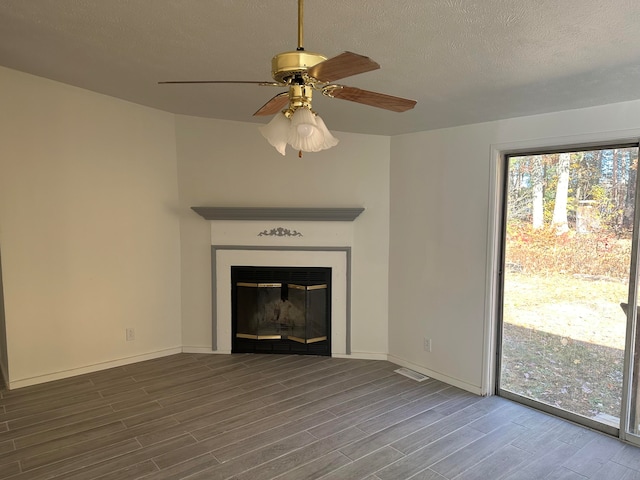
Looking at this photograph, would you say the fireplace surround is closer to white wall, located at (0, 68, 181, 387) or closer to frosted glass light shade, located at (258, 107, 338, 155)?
white wall, located at (0, 68, 181, 387)

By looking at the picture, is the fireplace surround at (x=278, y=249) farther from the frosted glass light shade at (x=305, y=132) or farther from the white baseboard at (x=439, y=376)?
the frosted glass light shade at (x=305, y=132)

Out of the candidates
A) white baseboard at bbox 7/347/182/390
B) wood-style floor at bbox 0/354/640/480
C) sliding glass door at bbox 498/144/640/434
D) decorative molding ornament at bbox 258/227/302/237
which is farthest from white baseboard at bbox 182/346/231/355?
sliding glass door at bbox 498/144/640/434

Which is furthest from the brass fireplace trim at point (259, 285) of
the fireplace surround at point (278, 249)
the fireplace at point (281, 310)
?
the fireplace surround at point (278, 249)

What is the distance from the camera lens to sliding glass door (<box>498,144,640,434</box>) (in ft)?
9.57

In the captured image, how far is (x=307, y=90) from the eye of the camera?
1.54 m

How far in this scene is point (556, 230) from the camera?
128 inches

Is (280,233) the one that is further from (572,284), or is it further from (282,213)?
(572,284)

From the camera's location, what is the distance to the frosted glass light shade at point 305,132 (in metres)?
1.51

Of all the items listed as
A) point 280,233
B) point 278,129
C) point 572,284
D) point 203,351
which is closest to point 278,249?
point 280,233

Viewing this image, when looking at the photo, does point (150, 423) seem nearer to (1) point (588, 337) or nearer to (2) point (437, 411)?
(2) point (437, 411)

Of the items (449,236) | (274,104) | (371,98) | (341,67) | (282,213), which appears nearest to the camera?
(341,67)

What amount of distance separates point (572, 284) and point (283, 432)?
2377 millimetres

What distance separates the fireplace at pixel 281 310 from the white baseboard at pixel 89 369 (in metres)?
0.75

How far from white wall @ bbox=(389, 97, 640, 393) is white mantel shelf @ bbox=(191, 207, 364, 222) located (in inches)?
19.7
